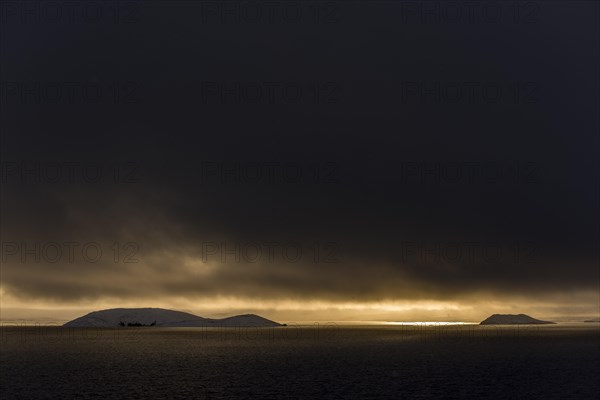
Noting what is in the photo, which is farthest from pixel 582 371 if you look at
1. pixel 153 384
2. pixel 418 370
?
pixel 153 384

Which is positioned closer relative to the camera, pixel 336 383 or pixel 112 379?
pixel 336 383

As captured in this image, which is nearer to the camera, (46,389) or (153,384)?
(46,389)

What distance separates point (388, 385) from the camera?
120188 millimetres

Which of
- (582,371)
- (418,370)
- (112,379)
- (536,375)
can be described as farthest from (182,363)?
(582,371)

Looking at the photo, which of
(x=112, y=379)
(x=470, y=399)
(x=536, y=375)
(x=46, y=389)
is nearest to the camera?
(x=470, y=399)

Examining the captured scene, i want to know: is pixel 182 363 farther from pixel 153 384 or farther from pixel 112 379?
pixel 153 384

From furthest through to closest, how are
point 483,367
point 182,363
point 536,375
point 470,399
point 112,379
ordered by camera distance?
point 182,363, point 483,367, point 536,375, point 112,379, point 470,399

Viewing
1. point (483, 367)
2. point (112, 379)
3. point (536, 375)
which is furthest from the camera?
point (483, 367)

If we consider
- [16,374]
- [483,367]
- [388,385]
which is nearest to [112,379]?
[16,374]

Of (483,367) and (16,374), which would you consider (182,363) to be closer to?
(16,374)

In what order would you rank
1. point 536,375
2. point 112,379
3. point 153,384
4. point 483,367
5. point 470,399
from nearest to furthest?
point 470,399 → point 153,384 → point 112,379 → point 536,375 → point 483,367

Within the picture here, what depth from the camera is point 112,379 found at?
135750mm

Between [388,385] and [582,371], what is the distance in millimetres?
63391

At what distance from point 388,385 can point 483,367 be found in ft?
194
